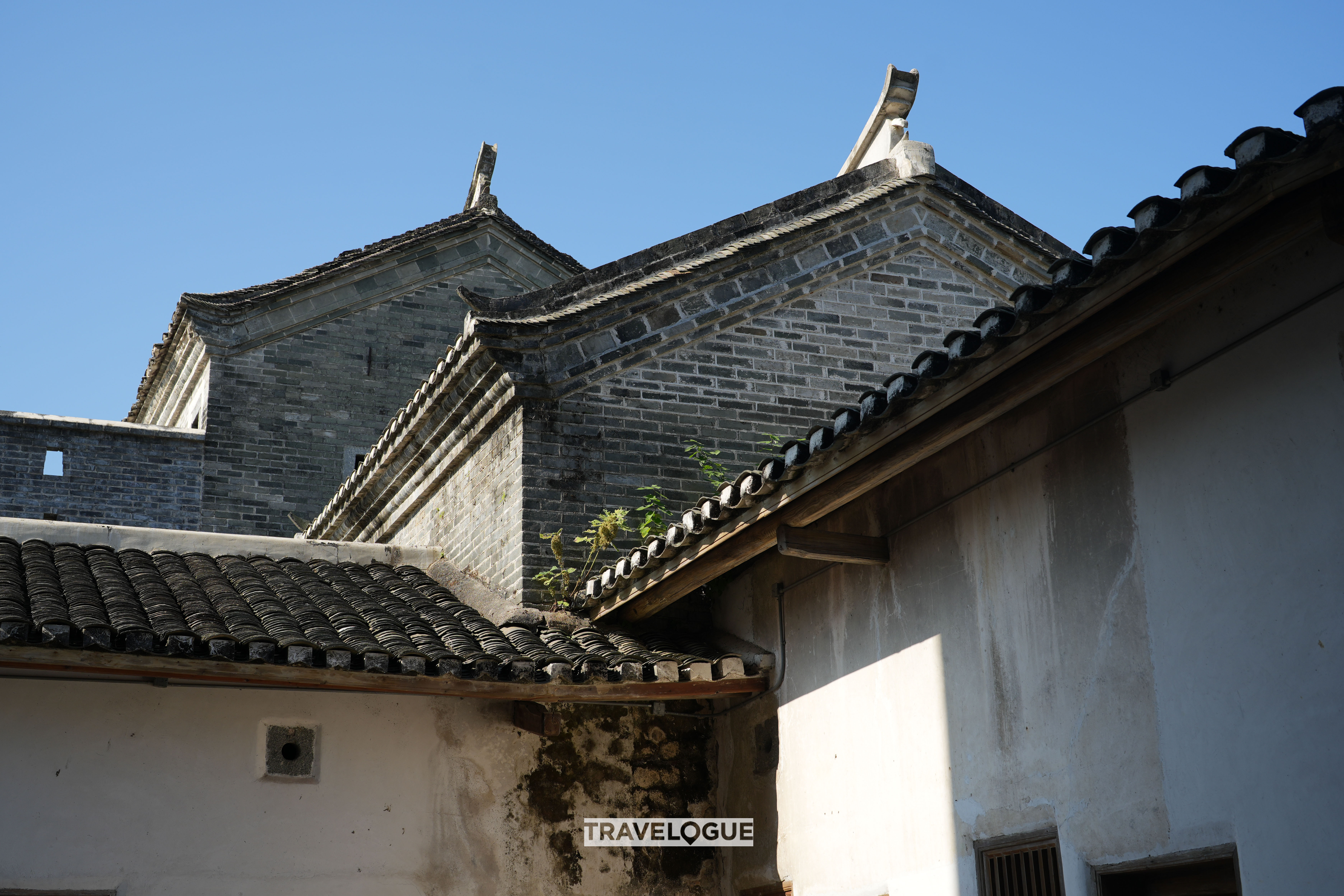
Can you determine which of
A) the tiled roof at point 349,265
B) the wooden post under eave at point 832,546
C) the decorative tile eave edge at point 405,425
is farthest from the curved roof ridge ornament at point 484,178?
the wooden post under eave at point 832,546

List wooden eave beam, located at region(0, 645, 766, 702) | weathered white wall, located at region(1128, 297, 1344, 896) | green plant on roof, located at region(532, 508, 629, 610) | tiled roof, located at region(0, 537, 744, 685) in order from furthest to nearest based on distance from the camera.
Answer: green plant on roof, located at region(532, 508, 629, 610), tiled roof, located at region(0, 537, 744, 685), wooden eave beam, located at region(0, 645, 766, 702), weathered white wall, located at region(1128, 297, 1344, 896)

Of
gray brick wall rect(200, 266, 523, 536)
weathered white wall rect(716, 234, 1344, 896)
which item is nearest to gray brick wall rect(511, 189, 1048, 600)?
weathered white wall rect(716, 234, 1344, 896)

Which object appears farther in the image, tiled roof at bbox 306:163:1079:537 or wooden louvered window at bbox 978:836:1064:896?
tiled roof at bbox 306:163:1079:537

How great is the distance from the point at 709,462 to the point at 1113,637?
426 cm

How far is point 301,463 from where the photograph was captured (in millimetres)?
16297

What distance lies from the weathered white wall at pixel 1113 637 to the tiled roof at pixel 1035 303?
2.29ft

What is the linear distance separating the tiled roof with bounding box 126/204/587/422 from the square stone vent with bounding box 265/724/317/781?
33.3 ft

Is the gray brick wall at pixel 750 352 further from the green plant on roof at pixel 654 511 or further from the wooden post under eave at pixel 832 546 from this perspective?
Answer: the wooden post under eave at pixel 832 546

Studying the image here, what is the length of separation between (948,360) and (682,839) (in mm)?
3971

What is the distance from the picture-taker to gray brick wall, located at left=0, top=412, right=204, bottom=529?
15.5 meters

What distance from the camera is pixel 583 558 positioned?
8.52 meters

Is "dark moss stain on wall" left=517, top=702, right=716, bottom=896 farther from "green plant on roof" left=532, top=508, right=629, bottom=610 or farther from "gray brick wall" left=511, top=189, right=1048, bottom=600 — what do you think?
"gray brick wall" left=511, top=189, right=1048, bottom=600

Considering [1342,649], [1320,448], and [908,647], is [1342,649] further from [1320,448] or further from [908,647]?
[908,647]

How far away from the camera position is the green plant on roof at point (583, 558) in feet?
26.9
